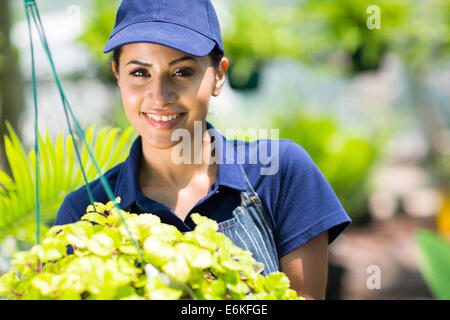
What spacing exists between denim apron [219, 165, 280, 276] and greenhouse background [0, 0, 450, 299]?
0.50 m

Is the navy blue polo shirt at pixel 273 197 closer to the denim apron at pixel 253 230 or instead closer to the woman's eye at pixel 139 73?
the denim apron at pixel 253 230

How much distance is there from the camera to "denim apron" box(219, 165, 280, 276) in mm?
692

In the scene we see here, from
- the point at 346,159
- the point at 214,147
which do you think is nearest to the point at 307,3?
the point at 346,159

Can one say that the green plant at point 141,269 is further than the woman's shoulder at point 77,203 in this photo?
No

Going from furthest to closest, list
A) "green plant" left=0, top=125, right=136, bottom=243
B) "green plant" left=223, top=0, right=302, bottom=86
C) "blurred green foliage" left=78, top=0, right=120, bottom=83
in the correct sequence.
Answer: "green plant" left=223, top=0, right=302, bottom=86 < "blurred green foliage" left=78, top=0, right=120, bottom=83 < "green plant" left=0, top=125, right=136, bottom=243

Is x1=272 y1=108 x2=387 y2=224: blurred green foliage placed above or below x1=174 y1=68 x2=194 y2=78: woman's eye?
below

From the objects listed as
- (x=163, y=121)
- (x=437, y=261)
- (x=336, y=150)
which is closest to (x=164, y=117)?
(x=163, y=121)

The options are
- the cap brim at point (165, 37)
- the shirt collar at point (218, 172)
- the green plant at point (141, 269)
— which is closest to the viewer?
the green plant at point (141, 269)

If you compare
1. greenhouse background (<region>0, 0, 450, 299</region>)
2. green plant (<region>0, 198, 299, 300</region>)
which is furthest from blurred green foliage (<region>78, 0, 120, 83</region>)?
green plant (<region>0, 198, 299, 300</region>)

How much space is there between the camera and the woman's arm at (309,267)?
2.35ft

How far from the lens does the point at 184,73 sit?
67 cm

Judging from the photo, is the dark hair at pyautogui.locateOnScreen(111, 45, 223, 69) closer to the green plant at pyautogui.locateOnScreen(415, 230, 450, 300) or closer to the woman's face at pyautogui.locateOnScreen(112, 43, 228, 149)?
the woman's face at pyautogui.locateOnScreen(112, 43, 228, 149)

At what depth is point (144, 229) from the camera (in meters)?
0.46

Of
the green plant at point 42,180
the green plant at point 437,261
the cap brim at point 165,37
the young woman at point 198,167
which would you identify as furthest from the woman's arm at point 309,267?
the green plant at point 437,261
